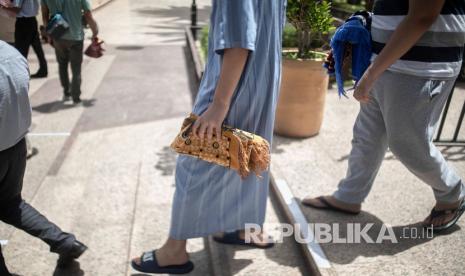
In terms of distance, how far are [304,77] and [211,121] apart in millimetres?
2236

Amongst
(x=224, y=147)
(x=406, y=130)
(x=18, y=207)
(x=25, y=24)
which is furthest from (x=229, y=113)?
(x=25, y=24)

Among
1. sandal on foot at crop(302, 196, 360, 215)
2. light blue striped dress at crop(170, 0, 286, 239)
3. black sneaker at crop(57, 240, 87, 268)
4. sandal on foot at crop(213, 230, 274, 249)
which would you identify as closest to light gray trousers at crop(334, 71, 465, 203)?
sandal on foot at crop(302, 196, 360, 215)

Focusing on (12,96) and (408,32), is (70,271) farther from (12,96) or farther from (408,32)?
(408,32)

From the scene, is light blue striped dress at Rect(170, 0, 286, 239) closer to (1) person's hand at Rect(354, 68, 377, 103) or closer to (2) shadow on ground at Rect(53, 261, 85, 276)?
(1) person's hand at Rect(354, 68, 377, 103)

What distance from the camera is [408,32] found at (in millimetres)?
1815

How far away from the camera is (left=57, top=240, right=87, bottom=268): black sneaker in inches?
88.6

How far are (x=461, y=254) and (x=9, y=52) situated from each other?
8.72 feet

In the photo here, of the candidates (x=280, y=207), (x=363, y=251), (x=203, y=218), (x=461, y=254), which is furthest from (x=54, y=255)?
(x=461, y=254)

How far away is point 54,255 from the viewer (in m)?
2.53

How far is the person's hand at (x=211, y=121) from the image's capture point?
177cm

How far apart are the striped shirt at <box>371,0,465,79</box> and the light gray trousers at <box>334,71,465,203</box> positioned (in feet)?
0.17

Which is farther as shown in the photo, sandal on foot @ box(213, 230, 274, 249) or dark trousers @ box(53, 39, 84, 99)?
dark trousers @ box(53, 39, 84, 99)

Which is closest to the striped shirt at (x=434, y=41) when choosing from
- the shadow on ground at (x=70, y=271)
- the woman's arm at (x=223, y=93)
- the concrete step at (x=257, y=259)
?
the woman's arm at (x=223, y=93)

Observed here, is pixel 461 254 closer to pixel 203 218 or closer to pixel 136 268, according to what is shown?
pixel 203 218
